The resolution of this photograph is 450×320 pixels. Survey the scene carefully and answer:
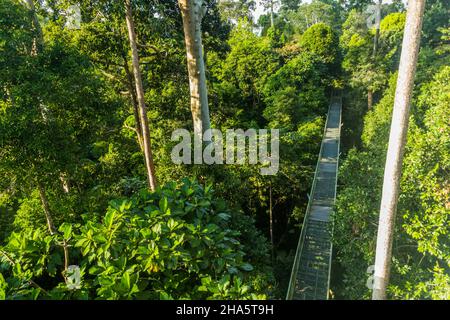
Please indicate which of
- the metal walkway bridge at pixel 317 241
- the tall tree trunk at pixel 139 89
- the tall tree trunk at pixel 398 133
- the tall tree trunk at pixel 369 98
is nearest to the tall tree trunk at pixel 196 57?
the tall tree trunk at pixel 139 89

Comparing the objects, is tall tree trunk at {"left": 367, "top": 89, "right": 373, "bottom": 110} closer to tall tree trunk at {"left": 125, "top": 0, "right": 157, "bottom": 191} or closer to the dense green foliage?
the dense green foliage

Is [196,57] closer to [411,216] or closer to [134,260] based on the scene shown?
[134,260]

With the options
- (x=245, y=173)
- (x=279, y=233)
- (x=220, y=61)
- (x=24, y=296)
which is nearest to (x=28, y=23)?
(x=24, y=296)

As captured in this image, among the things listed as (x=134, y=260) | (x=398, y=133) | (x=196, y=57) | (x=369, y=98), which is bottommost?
(x=134, y=260)

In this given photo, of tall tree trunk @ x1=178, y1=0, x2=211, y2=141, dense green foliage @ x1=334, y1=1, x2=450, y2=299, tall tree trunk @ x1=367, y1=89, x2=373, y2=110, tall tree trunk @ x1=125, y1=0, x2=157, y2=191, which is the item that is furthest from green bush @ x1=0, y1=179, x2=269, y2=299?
tall tree trunk @ x1=367, y1=89, x2=373, y2=110

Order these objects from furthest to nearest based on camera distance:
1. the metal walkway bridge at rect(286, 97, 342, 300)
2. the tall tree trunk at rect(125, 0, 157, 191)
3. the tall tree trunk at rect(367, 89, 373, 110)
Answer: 1. the tall tree trunk at rect(367, 89, 373, 110)
2. the metal walkway bridge at rect(286, 97, 342, 300)
3. the tall tree trunk at rect(125, 0, 157, 191)

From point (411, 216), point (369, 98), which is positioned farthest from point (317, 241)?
point (369, 98)
